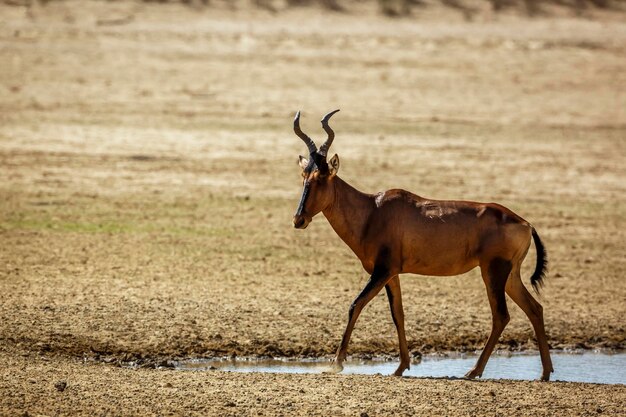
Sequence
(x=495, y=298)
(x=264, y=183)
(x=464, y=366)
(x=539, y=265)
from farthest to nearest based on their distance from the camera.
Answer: (x=264, y=183) → (x=464, y=366) → (x=539, y=265) → (x=495, y=298)

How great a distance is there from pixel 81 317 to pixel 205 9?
21.6m

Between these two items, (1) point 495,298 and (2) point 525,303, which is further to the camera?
(2) point 525,303

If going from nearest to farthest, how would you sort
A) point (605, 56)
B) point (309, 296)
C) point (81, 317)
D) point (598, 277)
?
point (81, 317) < point (309, 296) < point (598, 277) < point (605, 56)

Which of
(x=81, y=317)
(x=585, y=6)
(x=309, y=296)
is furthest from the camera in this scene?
(x=585, y=6)

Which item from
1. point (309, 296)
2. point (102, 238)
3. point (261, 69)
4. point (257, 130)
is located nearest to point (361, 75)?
point (261, 69)

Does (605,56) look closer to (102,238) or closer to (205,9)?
(205,9)

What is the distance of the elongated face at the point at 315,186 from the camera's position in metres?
11.0

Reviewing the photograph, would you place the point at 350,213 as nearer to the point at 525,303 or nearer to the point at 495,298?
the point at 495,298

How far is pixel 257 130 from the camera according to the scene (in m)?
23.9

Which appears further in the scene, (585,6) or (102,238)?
(585,6)

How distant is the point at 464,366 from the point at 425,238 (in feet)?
4.79

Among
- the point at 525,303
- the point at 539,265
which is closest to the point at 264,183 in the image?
the point at 539,265

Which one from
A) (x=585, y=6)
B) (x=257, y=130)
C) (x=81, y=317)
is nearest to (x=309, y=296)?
(x=81, y=317)

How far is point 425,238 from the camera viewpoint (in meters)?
11.2
